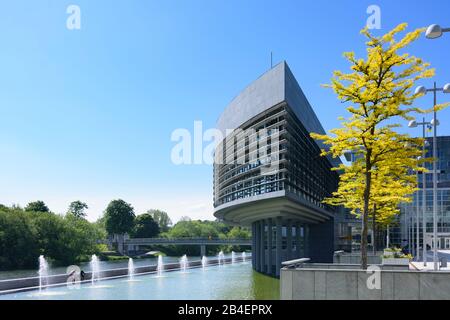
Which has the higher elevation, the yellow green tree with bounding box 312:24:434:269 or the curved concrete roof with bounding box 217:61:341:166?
the curved concrete roof with bounding box 217:61:341:166

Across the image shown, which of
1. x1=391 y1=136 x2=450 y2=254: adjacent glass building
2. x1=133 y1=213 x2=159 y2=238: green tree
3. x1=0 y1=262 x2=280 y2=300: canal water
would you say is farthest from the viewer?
x1=133 y1=213 x2=159 y2=238: green tree

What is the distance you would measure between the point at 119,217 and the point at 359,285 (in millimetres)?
135226

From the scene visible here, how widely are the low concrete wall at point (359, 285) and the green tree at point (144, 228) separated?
5800 inches

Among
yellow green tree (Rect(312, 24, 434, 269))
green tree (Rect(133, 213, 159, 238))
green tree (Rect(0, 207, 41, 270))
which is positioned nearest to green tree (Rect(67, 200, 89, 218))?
green tree (Rect(133, 213, 159, 238))

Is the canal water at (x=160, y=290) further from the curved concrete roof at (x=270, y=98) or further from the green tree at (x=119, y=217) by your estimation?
the green tree at (x=119, y=217)

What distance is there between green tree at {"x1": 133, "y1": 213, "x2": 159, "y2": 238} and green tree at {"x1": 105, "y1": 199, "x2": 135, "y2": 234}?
12742 mm

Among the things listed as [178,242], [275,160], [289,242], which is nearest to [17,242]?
[289,242]

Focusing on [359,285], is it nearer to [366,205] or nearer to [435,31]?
[366,205]

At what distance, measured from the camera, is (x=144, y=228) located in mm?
165125

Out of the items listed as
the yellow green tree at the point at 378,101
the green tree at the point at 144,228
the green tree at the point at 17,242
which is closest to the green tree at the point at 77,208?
the green tree at the point at 144,228

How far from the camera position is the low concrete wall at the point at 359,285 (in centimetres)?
1745

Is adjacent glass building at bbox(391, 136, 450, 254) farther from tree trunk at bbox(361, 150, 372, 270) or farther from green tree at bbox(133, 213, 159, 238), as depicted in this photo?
green tree at bbox(133, 213, 159, 238)

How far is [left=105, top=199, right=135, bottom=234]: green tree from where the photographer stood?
146500 millimetres
